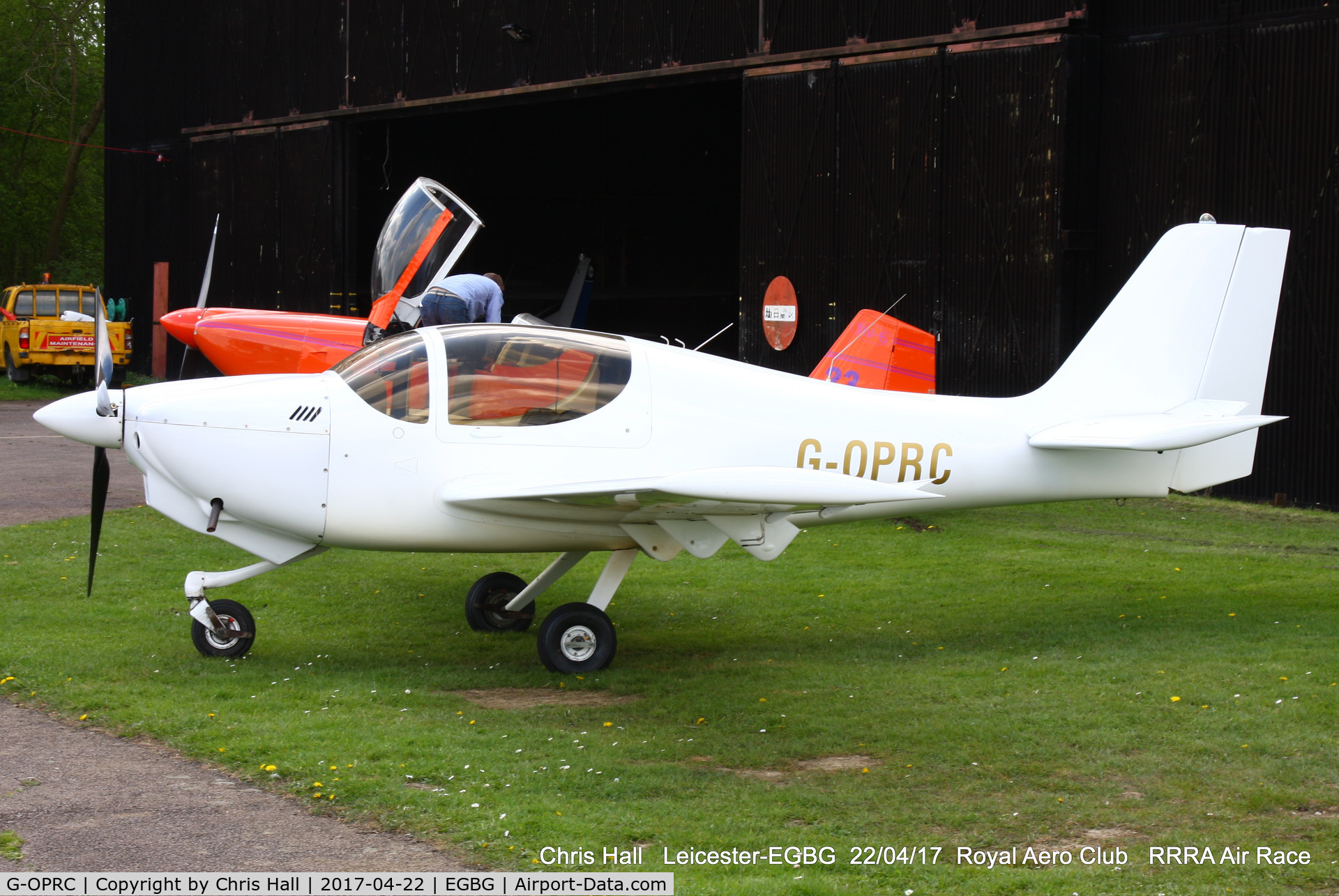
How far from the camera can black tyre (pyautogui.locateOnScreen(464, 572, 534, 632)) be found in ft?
28.1

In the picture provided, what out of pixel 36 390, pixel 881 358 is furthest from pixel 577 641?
pixel 36 390

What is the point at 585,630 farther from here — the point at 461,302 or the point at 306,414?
the point at 461,302

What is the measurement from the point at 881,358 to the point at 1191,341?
370 cm

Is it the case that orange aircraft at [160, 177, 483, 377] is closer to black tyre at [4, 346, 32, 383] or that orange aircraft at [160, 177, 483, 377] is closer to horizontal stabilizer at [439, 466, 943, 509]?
horizontal stabilizer at [439, 466, 943, 509]

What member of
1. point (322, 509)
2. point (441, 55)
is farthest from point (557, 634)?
point (441, 55)

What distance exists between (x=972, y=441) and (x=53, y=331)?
25.3 metres

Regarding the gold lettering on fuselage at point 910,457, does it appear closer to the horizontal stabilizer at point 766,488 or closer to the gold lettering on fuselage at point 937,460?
the gold lettering on fuselage at point 937,460

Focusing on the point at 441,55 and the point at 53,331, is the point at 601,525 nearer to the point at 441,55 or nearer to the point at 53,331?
the point at 441,55

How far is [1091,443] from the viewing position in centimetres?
761

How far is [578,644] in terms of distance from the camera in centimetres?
737

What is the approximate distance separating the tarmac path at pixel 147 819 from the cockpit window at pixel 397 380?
7.22ft

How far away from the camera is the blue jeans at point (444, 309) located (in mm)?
10812

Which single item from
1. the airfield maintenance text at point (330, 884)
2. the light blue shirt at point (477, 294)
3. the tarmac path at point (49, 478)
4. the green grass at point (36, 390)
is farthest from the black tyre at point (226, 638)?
the green grass at point (36, 390)

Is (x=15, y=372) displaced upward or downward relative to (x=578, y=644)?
upward
